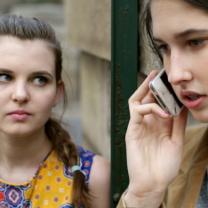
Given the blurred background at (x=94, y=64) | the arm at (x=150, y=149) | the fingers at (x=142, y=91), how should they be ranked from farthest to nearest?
the blurred background at (x=94, y=64) < the fingers at (x=142, y=91) < the arm at (x=150, y=149)

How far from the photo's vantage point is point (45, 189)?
2.72m

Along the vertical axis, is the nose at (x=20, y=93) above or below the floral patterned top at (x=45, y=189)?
above

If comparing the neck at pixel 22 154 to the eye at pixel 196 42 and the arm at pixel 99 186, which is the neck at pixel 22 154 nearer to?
the arm at pixel 99 186

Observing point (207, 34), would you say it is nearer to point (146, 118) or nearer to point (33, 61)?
point (146, 118)

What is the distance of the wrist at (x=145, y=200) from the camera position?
2.38 m

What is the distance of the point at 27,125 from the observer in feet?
8.58

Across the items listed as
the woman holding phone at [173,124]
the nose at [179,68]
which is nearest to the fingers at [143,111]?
the woman holding phone at [173,124]

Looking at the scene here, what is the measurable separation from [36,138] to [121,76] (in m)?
0.49

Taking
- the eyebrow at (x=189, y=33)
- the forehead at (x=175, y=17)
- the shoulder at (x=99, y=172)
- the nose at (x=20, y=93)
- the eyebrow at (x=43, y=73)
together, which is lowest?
the shoulder at (x=99, y=172)

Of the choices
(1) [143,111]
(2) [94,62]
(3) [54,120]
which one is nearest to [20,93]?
(3) [54,120]

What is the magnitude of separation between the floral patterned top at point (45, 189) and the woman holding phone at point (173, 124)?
35 cm

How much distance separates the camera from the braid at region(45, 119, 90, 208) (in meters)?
2.67

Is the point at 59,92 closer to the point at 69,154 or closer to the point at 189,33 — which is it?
the point at 69,154

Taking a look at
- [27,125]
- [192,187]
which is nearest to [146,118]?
[192,187]
